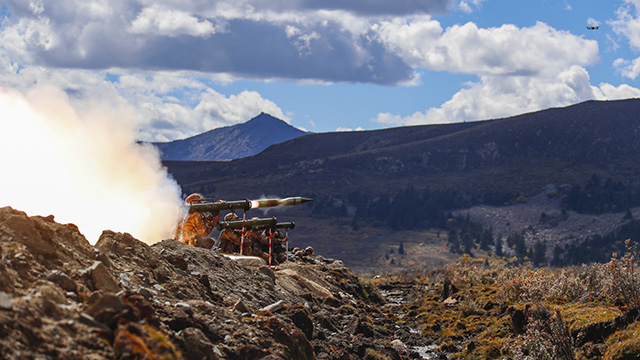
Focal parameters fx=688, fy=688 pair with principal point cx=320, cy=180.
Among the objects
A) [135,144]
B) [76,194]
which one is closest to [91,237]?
[76,194]

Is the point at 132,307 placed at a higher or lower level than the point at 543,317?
higher

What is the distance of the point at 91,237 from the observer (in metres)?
25.9

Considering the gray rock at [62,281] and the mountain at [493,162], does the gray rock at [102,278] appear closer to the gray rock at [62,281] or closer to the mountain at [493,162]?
the gray rock at [62,281]

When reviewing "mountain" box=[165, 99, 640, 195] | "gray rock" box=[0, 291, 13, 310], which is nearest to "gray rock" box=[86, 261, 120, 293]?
"gray rock" box=[0, 291, 13, 310]

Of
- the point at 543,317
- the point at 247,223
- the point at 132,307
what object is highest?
the point at 247,223

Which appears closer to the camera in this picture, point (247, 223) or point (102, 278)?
point (102, 278)

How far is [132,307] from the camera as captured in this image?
1082 cm

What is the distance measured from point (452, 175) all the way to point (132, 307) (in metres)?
175

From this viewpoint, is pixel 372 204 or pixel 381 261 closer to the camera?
pixel 381 261

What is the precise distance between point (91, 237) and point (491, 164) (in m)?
165

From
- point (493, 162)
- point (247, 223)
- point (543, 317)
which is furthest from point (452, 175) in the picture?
point (543, 317)

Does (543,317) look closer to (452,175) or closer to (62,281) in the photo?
(62,281)

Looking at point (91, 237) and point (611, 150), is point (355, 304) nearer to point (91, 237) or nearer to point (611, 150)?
point (91, 237)

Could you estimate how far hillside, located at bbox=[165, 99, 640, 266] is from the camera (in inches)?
5896
